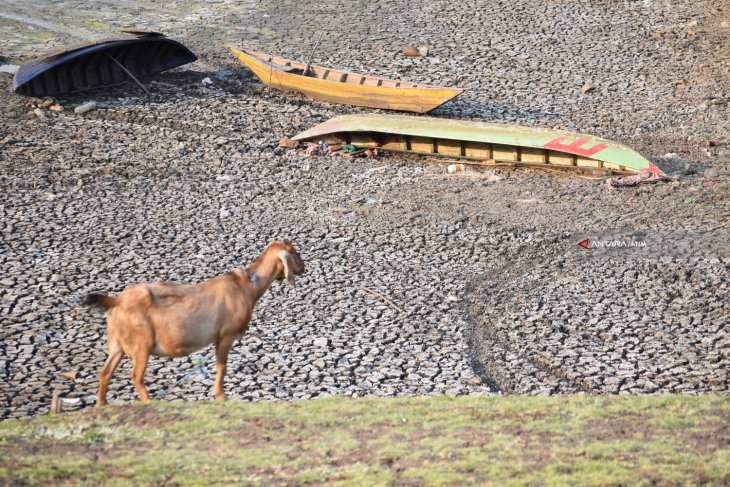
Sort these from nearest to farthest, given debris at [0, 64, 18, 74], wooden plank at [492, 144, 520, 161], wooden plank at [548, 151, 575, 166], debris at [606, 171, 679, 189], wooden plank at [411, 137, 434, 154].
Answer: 1. debris at [606, 171, 679, 189]
2. wooden plank at [548, 151, 575, 166]
3. wooden plank at [492, 144, 520, 161]
4. wooden plank at [411, 137, 434, 154]
5. debris at [0, 64, 18, 74]

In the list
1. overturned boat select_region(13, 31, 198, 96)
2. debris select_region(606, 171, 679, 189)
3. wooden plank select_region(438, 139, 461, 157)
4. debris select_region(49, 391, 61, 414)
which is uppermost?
overturned boat select_region(13, 31, 198, 96)

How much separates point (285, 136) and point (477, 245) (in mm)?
7186

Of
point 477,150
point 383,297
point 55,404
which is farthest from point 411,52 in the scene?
point 55,404

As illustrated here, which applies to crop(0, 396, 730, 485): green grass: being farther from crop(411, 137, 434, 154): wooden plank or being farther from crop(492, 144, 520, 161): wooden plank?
crop(411, 137, 434, 154): wooden plank

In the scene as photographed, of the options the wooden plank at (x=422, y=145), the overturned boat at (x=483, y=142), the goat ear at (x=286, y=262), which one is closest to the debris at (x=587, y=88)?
the overturned boat at (x=483, y=142)

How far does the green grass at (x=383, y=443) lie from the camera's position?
7645 mm

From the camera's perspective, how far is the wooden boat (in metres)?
22.9

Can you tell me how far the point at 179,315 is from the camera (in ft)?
32.3

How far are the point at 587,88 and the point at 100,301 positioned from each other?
17956 millimetres

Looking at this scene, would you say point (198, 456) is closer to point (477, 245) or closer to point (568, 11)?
point (477, 245)

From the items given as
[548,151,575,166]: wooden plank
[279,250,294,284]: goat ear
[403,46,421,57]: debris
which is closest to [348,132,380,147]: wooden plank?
[548,151,575,166]: wooden plank

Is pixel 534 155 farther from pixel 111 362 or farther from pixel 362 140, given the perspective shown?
pixel 111 362

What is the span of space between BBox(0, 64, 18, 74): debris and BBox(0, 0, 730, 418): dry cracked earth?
59 cm

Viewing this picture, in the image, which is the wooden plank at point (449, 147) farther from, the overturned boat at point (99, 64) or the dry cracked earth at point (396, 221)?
the overturned boat at point (99, 64)
